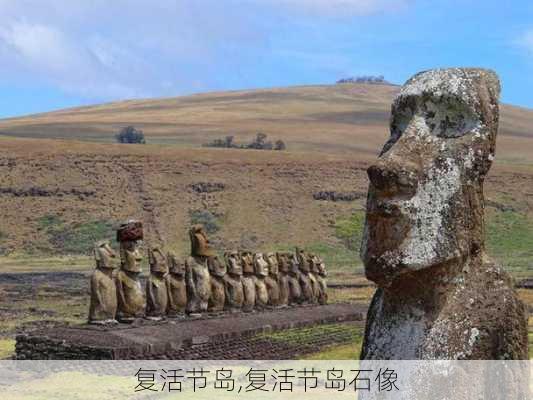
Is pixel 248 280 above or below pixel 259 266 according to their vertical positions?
below

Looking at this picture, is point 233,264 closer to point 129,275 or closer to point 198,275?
point 198,275

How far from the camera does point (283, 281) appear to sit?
2816cm

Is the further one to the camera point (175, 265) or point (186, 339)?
point (175, 265)

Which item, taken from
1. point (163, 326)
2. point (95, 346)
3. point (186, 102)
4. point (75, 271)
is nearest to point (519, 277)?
point (75, 271)

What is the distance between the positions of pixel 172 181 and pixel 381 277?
216 feet

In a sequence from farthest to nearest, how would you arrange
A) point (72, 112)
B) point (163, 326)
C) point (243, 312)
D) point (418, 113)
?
point (72, 112), point (243, 312), point (163, 326), point (418, 113)

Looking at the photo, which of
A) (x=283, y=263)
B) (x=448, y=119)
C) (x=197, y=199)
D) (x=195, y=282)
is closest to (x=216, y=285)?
(x=195, y=282)

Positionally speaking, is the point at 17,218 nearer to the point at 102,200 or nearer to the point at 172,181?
the point at 102,200

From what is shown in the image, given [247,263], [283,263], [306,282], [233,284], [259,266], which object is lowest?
[306,282]

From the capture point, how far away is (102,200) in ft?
212

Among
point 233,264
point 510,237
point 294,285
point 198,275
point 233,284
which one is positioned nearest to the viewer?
point 198,275

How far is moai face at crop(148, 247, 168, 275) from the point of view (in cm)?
2123

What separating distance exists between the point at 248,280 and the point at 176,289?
387cm

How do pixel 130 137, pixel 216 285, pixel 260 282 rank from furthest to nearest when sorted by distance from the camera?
1. pixel 130 137
2. pixel 260 282
3. pixel 216 285
